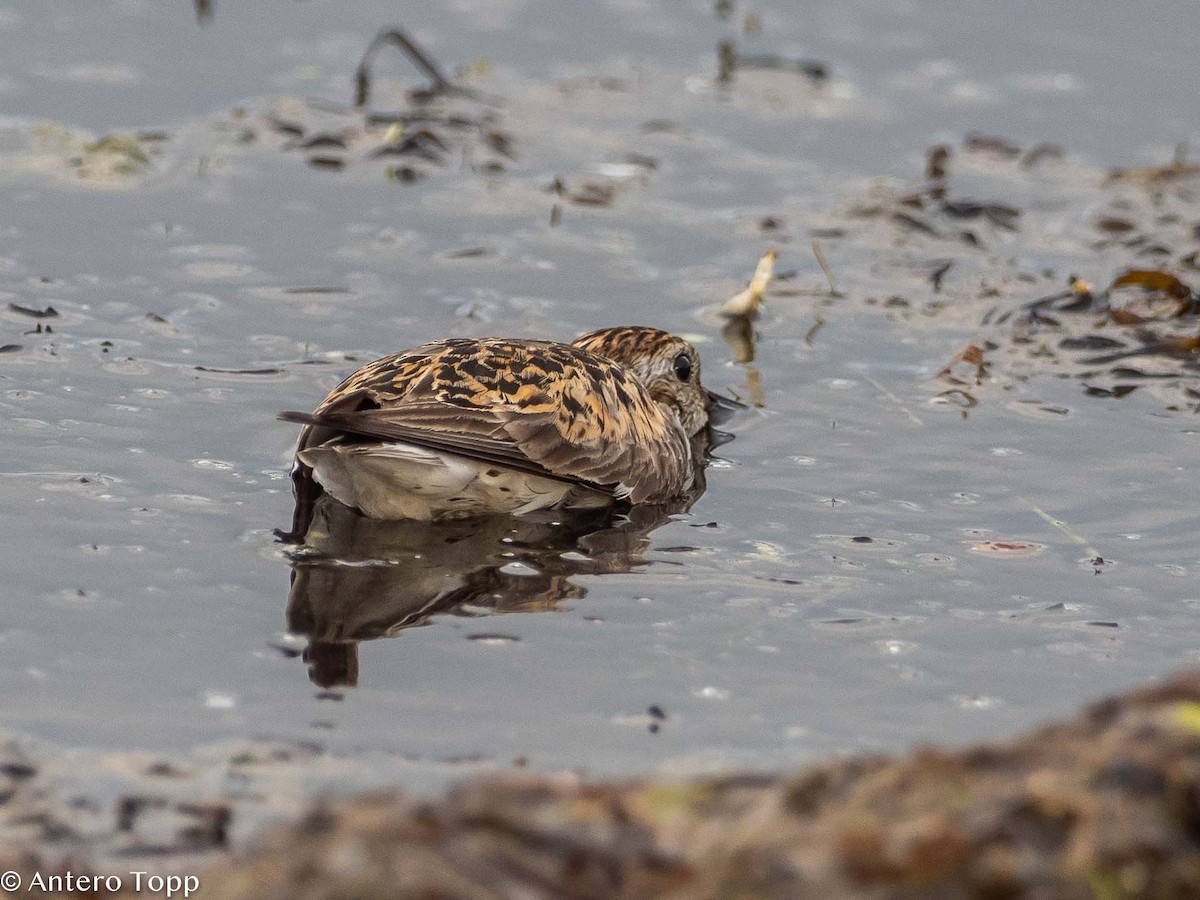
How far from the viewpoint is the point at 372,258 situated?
1156 centimetres

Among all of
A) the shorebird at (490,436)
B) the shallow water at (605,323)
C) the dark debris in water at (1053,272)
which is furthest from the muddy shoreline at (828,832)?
the dark debris in water at (1053,272)

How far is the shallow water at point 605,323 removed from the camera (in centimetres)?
663

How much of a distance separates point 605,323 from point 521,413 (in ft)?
9.06

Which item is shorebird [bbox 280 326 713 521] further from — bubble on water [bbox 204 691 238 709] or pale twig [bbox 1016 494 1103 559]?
pale twig [bbox 1016 494 1103 559]

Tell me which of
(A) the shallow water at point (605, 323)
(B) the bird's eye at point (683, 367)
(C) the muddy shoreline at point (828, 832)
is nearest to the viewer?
(C) the muddy shoreline at point (828, 832)

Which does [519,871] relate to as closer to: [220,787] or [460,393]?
[220,787]

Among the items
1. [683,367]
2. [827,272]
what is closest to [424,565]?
[683,367]

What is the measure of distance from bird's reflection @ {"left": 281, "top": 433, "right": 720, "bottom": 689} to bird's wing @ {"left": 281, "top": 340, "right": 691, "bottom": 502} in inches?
11.5

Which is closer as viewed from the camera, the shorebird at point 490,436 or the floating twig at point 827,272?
the shorebird at point 490,436

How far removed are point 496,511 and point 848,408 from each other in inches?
98.4

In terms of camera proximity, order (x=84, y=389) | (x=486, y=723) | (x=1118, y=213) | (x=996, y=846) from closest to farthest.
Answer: (x=996, y=846)
(x=486, y=723)
(x=84, y=389)
(x=1118, y=213)

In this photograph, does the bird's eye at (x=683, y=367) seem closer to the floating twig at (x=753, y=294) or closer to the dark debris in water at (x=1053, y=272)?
the floating twig at (x=753, y=294)

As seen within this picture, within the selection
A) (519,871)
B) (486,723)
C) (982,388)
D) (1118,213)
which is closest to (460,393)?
(486,723)

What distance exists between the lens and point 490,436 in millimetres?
8219
